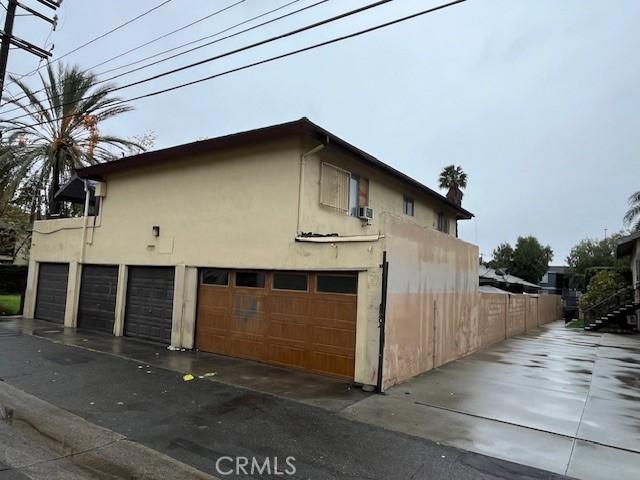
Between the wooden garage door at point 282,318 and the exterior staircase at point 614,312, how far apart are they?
2003 centimetres

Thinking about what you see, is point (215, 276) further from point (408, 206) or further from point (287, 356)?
point (408, 206)

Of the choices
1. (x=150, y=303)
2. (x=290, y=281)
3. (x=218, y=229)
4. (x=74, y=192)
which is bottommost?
(x=150, y=303)

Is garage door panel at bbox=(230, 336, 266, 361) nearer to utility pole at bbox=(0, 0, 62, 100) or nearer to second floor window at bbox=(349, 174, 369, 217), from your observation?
second floor window at bbox=(349, 174, 369, 217)

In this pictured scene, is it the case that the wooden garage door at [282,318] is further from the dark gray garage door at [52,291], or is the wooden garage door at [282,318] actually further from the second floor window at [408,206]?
the dark gray garage door at [52,291]

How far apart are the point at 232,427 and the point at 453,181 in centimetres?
2991

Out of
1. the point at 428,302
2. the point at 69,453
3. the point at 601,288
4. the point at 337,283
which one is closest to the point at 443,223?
the point at 428,302

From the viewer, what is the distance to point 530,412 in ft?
23.6

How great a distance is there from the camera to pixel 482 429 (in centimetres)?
624

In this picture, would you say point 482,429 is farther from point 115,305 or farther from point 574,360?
point 115,305

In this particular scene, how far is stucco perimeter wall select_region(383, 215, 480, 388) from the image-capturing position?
857 centimetres

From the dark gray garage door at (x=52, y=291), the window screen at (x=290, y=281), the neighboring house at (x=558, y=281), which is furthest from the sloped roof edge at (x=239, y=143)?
the neighboring house at (x=558, y=281)

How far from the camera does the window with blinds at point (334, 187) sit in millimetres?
11109

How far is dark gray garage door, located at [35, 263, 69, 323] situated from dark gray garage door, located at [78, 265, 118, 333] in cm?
126

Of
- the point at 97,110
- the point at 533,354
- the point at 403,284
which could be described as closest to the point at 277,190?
the point at 403,284
